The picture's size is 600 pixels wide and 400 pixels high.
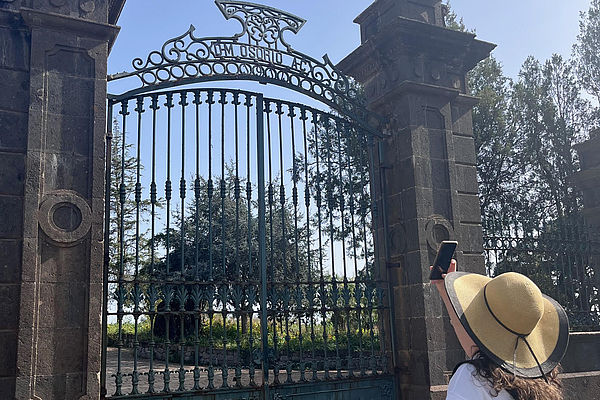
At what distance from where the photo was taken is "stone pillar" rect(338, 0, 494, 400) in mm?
6566

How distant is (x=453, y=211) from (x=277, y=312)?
251cm

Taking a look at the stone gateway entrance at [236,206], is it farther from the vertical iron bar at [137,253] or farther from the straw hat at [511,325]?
the straw hat at [511,325]

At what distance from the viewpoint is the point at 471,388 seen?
212 cm

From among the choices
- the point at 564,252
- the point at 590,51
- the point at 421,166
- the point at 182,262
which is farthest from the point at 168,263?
the point at 590,51

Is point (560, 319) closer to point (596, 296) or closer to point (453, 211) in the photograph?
point (453, 211)

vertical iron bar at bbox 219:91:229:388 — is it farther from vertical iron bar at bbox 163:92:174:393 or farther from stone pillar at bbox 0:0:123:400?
stone pillar at bbox 0:0:123:400

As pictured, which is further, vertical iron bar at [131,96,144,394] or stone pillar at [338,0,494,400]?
stone pillar at [338,0,494,400]

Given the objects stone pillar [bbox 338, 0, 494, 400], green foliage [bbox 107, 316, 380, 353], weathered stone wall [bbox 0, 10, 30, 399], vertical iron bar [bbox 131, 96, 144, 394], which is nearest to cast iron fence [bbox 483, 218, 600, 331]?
stone pillar [bbox 338, 0, 494, 400]

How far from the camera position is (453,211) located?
7.00 meters

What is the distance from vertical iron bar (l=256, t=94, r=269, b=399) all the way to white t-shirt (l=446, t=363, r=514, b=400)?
398 centimetres

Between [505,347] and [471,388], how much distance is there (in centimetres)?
21

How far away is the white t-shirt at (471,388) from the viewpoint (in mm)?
2111

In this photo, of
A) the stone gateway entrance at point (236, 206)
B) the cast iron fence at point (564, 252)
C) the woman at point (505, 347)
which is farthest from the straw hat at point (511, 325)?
the cast iron fence at point (564, 252)

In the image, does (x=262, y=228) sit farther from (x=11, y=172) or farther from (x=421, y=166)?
(x=11, y=172)
